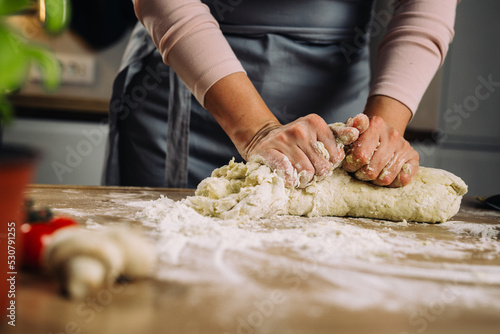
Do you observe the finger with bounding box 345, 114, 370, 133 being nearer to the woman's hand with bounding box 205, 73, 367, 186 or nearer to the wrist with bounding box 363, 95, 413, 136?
the woman's hand with bounding box 205, 73, 367, 186

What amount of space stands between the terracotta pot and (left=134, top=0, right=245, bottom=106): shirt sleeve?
738 millimetres

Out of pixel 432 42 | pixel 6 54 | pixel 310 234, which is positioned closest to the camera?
pixel 6 54

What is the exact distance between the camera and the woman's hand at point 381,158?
1035 millimetres

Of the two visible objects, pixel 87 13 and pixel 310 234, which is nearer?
pixel 310 234

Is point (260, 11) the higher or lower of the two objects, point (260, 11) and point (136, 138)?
the higher

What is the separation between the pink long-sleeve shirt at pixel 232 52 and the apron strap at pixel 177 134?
25 cm

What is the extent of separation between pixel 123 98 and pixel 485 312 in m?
1.28

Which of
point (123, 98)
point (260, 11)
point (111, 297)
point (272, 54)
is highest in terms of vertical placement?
point (260, 11)

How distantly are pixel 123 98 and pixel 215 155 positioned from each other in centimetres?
36

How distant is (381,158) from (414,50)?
440 millimetres

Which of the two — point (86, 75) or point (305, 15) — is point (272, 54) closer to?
point (305, 15)

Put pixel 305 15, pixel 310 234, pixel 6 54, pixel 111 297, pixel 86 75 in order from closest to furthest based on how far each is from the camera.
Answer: pixel 6 54
pixel 111 297
pixel 310 234
pixel 305 15
pixel 86 75

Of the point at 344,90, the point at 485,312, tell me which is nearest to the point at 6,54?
the point at 485,312

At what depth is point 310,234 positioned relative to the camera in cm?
81
